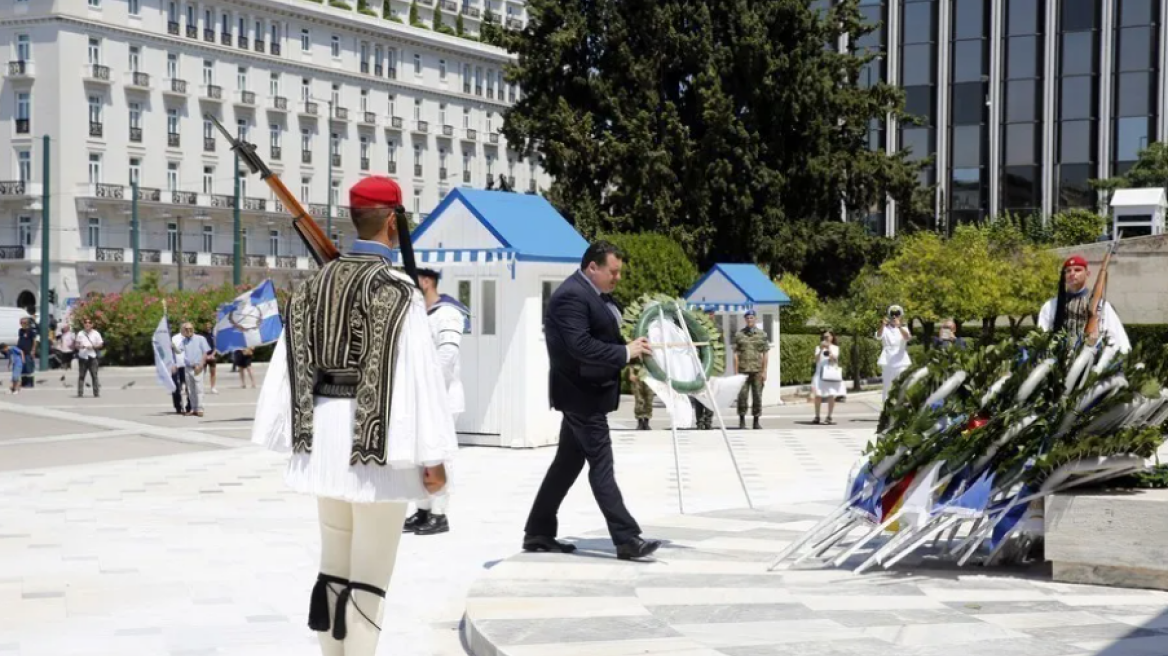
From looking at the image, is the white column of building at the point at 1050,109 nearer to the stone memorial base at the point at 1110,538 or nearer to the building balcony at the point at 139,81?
the building balcony at the point at 139,81

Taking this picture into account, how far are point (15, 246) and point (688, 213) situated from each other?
49.4m

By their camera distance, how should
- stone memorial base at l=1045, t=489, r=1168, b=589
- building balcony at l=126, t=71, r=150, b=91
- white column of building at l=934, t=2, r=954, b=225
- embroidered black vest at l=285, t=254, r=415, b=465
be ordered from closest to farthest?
embroidered black vest at l=285, t=254, r=415, b=465 < stone memorial base at l=1045, t=489, r=1168, b=589 < white column of building at l=934, t=2, r=954, b=225 < building balcony at l=126, t=71, r=150, b=91

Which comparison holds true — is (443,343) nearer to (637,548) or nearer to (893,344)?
(637,548)

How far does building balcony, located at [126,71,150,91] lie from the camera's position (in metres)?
82.7

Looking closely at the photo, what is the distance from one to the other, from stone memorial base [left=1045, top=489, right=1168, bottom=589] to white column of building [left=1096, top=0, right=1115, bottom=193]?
61303mm

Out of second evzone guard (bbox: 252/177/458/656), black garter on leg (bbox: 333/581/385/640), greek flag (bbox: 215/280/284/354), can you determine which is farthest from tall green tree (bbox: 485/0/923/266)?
black garter on leg (bbox: 333/581/385/640)

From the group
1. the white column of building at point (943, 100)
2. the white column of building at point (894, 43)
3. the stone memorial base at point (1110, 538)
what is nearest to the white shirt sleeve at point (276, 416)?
the stone memorial base at point (1110, 538)

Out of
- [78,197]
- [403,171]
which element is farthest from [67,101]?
[403,171]

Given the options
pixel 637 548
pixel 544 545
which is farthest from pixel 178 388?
pixel 637 548

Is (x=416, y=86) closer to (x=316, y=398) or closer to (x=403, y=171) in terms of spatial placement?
(x=403, y=171)

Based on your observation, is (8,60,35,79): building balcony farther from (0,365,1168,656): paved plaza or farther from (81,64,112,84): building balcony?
(0,365,1168,656): paved plaza

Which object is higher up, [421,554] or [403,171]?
[403,171]

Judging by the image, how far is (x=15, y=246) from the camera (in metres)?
82.2

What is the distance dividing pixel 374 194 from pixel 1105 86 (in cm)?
6614
